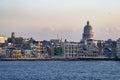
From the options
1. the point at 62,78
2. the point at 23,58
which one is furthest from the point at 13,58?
the point at 62,78

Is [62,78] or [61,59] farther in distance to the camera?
[61,59]

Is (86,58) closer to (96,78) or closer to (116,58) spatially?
(116,58)

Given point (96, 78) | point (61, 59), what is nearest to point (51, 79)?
point (96, 78)

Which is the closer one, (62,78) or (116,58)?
(62,78)

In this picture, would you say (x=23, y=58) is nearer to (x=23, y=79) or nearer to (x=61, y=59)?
(x=61, y=59)

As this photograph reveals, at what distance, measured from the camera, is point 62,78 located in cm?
6888

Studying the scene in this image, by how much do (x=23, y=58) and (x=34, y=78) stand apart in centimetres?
13112

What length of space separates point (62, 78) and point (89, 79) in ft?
12.1

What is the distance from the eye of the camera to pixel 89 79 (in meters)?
66.9

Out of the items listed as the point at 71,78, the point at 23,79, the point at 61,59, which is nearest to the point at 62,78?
the point at 71,78

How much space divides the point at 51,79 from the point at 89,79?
14.6ft

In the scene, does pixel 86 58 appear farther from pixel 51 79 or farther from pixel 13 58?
pixel 51 79

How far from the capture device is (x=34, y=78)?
68.2 metres

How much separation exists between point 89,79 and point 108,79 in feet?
7.37
